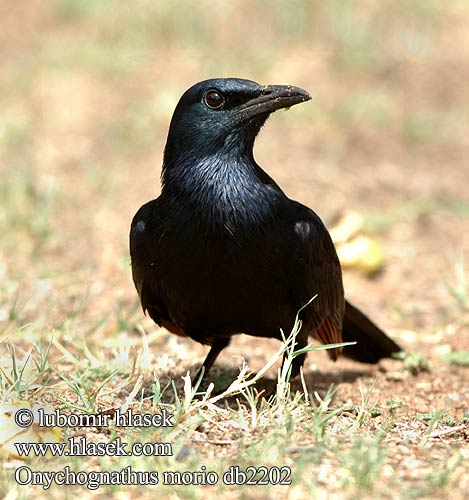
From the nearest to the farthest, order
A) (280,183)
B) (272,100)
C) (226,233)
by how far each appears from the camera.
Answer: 1. (226,233)
2. (272,100)
3. (280,183)

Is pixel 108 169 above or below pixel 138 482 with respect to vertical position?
above

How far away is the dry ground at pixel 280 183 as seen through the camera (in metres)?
3.34

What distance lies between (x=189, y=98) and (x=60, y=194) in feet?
12.2

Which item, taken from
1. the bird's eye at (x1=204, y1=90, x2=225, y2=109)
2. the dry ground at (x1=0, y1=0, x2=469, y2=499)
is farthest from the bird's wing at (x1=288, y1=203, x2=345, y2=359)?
the bird's eye at (x1=204, y1=90, x2=225, y2=109)

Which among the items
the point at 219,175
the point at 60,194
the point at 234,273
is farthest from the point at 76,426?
the point at 60,194

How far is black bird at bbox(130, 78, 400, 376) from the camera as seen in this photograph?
3.91m

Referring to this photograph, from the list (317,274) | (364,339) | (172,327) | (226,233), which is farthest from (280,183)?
(226,233)

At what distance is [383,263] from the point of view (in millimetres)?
6941

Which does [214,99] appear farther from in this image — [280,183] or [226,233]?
[280,183]

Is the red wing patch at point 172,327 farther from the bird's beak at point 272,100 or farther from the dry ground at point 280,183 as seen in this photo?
the bird's beak at point 272,100

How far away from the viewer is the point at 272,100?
13.3ft

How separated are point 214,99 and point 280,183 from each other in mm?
3661

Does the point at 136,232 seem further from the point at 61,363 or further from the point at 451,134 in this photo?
the point at 451,134

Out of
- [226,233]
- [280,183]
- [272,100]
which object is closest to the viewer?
[226,233]
